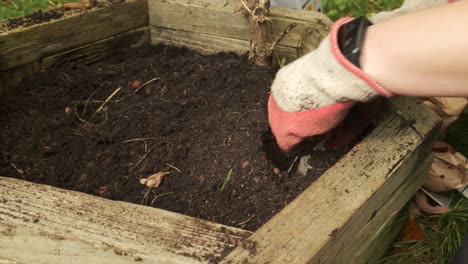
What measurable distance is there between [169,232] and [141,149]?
2.03 feet

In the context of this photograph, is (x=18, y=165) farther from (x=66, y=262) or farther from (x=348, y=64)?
(x=348, y=64)

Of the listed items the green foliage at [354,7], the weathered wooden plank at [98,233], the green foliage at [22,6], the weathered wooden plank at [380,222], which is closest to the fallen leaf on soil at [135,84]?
the weathered wooden plank at [98,233]

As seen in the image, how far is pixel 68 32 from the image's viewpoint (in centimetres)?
202

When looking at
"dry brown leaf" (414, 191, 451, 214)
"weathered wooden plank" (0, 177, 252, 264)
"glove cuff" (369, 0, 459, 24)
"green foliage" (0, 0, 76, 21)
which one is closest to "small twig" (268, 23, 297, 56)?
"glove cuff" (369, 0, 459, 24)

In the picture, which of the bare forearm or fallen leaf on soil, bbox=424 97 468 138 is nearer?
the bare forearm

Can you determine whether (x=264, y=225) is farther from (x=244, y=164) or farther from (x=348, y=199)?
(x=244, y=164)

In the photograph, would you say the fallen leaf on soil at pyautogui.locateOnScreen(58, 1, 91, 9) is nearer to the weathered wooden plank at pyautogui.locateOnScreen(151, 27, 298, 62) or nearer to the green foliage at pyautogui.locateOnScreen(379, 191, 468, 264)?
the weathered wooden plank at pyautogui.locateOnScreen(151, 27, 298, 62)

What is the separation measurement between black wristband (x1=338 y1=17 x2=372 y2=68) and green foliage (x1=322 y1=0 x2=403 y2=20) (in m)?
2.05

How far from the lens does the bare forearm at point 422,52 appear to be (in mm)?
1019

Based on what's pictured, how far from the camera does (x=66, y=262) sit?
1.15 m

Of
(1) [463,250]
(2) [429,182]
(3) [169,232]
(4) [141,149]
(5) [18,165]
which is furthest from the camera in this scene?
(2) [429,182]

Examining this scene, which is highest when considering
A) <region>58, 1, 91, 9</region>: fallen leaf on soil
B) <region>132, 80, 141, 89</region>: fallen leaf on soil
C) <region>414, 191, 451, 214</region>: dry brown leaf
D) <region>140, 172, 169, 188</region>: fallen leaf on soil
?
<region>58, 1, 91, 9</region>: fallen leaf on soil

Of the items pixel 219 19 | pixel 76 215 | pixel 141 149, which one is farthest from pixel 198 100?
pixel 76 215

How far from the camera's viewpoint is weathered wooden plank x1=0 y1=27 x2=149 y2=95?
1.95 m
